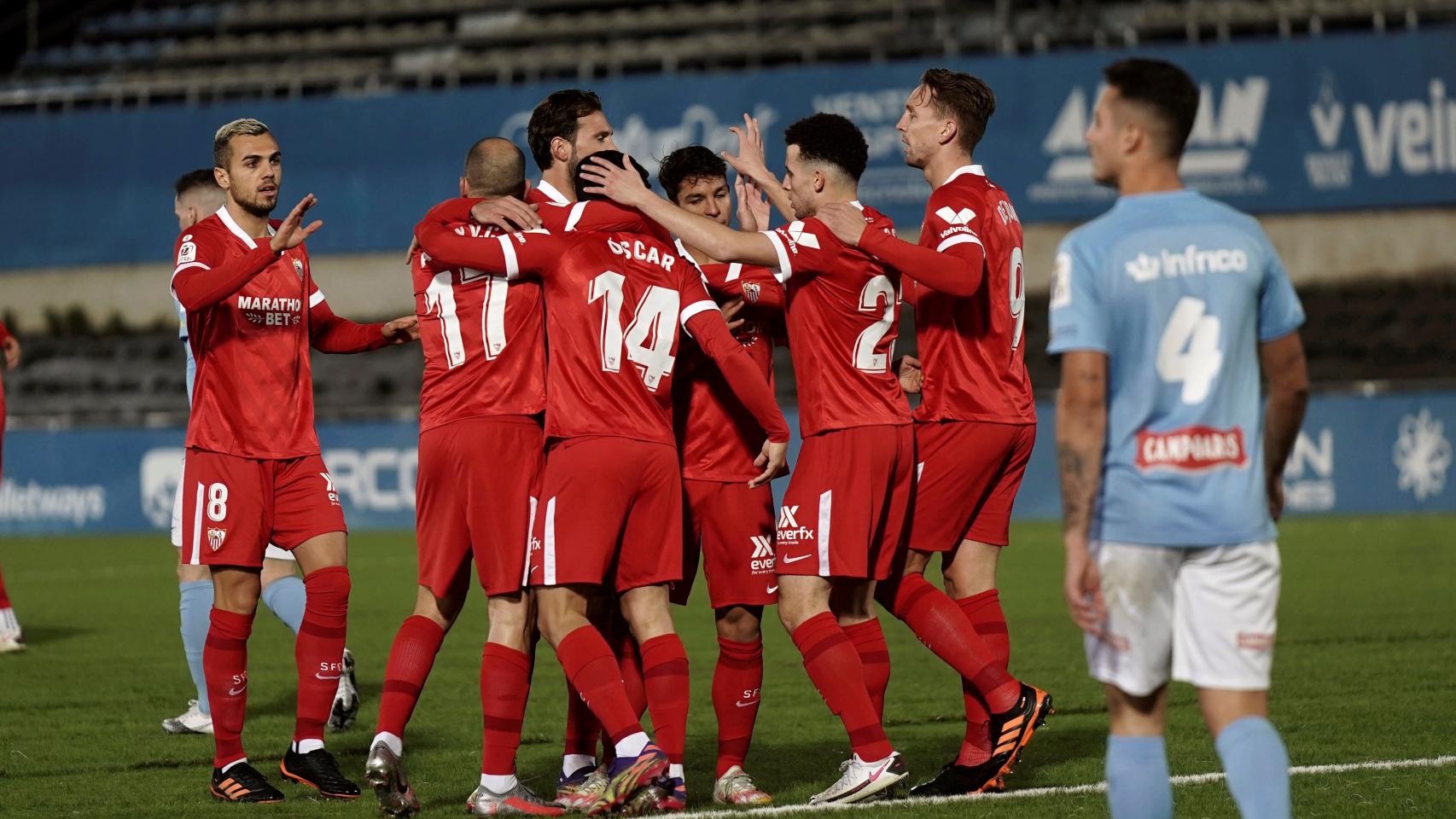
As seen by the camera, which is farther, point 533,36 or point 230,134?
point 533,36

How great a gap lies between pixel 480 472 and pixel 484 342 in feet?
1.42

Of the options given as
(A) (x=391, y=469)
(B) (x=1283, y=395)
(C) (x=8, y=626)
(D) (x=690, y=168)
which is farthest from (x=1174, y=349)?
(A) (x=391, y=469)

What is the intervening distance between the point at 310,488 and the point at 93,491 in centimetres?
1581

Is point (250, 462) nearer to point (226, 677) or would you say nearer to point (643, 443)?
point (226, 677)

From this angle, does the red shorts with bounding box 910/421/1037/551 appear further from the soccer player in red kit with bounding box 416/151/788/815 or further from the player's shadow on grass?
the player's shadow on grass

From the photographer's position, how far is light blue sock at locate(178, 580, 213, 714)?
7215 mm

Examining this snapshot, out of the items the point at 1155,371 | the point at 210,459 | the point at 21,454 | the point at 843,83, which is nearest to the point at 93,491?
the point at 21,454

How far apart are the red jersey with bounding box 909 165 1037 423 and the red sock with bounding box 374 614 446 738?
1.84m

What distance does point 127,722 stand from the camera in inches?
292

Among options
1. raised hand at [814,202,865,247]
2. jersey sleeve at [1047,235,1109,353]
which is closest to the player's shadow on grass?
raised hand at [814,202,865,247]

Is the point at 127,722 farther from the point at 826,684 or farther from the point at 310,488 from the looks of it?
the point at 826,684

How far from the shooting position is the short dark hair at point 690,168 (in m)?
5.76

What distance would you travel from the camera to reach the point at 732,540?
5.59m

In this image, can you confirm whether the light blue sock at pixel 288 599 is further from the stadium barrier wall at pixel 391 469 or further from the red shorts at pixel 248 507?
the stadium barrier wall at pixel 391 469
